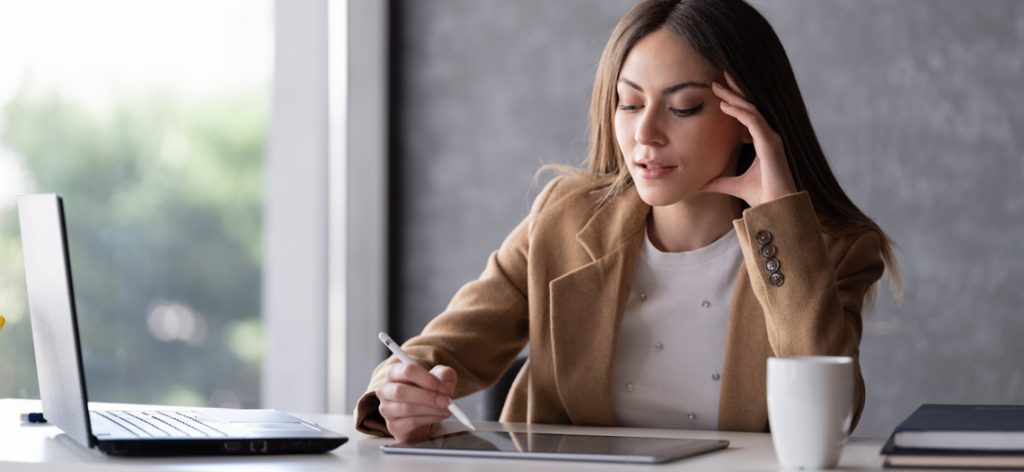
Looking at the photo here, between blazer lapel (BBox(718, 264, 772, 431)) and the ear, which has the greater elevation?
the ear

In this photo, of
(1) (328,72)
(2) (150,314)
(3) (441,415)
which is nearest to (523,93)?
(1) (328,72)

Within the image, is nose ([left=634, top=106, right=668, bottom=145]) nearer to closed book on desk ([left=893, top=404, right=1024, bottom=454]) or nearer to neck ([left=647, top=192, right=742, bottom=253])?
neck ([left=647, top=192, right=742, bottom=253])

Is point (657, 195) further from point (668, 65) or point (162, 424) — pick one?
point (162, 424)

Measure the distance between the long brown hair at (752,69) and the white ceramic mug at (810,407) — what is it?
76 centimetres

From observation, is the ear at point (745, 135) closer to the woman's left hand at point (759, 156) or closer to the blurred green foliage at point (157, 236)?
the woman's left hand at point (759, 156)

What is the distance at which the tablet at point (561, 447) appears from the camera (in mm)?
1169

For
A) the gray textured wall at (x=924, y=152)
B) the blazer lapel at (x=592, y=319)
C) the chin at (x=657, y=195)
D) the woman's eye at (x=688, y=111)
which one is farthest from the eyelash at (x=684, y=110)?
the gray textured wall at (x=924, y=152)

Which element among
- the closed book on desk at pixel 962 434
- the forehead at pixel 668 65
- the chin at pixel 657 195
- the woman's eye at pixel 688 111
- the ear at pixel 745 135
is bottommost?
the closed book on desk at pixel 962 434

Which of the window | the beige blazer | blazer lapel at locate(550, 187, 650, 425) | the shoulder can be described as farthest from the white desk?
the window

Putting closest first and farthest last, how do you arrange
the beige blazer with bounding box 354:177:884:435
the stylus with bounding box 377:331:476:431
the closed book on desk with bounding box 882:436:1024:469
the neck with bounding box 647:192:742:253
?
the closed book on desk with bounding box 882:436:1024:469 < the stylus with bounding box 377:331:476:431 < the beige blazer with bounding box 354:177:884:435 < the neck with bounding box 647:192:742:253

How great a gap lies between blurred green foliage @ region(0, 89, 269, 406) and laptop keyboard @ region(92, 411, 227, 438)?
134 centimetres

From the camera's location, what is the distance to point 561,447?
124cm

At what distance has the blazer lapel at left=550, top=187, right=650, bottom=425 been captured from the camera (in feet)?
5.98

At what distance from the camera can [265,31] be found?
11.3ft
